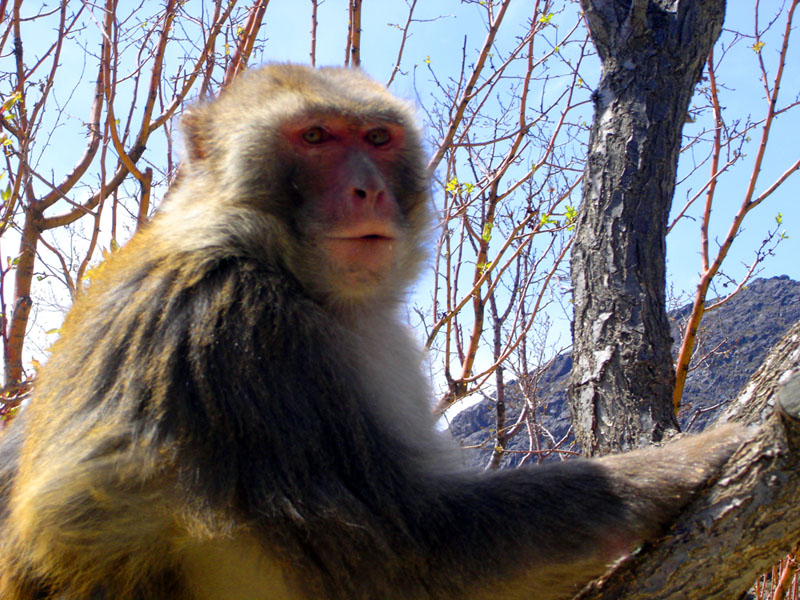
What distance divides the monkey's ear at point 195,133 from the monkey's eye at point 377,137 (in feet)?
2.59

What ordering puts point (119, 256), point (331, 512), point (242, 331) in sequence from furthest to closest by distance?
point (119, 256) < point (242, 331) < point (331, 512)

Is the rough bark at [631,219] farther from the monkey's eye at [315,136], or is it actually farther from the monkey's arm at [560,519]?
the monkey's eye at [315,136]

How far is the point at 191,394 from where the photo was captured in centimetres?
254

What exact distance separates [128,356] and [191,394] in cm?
30

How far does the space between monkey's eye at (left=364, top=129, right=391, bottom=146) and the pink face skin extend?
5.2 inches

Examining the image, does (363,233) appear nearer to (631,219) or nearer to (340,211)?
(340,211)

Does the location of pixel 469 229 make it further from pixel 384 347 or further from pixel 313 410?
pixel 313 410

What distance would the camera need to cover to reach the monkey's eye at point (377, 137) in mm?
3469

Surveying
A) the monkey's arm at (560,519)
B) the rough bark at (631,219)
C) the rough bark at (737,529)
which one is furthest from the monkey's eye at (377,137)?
the rough bark at (737,529)

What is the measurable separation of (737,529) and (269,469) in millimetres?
1416

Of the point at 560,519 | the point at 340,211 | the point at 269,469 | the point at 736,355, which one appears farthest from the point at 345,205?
the point at 736,355

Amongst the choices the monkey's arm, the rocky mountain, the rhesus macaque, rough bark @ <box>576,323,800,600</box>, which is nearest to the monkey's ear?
the rhesus macaque

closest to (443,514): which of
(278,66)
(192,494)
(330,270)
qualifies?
(192,494)

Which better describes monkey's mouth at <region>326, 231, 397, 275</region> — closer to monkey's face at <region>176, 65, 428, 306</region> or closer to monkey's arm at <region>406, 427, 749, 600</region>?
monkey's face at <region>176, 65, 428, 306</region>
